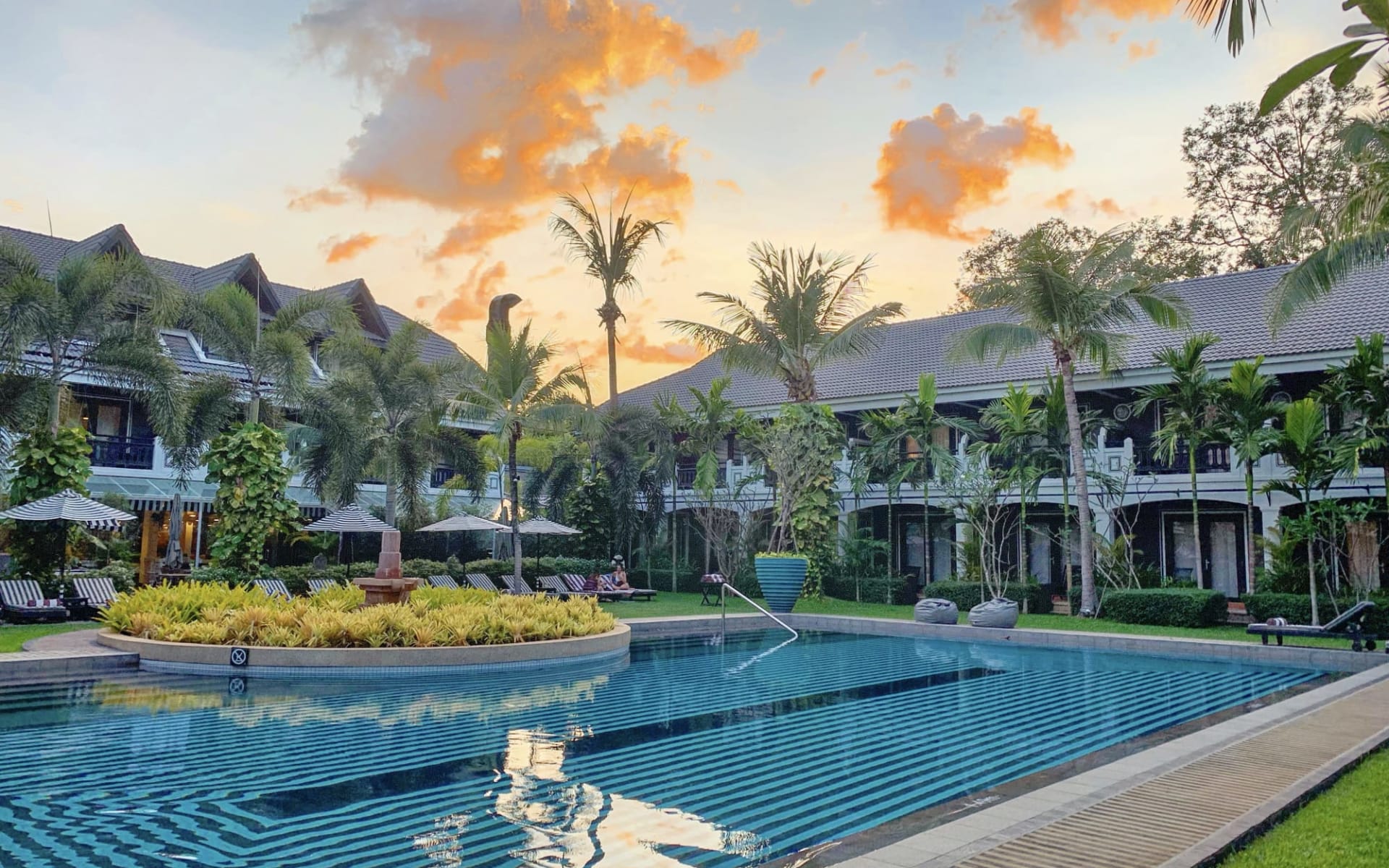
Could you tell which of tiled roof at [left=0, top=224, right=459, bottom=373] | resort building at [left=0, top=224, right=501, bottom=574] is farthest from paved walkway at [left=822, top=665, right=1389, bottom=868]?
tiled roof at [left=0, top=224, right=459, bottom=373]

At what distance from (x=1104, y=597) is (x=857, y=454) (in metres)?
8.44

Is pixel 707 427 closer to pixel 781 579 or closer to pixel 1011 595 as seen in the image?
pixel 781 579

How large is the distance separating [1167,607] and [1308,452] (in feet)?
13.4

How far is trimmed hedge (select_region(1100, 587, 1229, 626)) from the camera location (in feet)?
67.9

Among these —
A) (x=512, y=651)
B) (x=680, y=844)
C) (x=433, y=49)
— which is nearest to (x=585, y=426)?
(x=433, y=49)

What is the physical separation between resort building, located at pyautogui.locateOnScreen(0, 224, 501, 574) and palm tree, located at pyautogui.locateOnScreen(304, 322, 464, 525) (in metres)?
2.19

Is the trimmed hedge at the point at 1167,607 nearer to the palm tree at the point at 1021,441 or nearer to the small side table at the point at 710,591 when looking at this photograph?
the palm tree at the point at 1021,441

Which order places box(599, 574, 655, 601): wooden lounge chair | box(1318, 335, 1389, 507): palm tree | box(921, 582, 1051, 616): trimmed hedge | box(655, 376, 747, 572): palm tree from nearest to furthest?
box(1318, 335, 1389, 507): palm tree, box(921, 582, 1051, 616): trimmed hedge, box(599, 574, 655, 601): wooden lounge chair, box(655, 376, 747, 572): palm tree

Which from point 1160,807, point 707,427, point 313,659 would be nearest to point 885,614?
point 707,427

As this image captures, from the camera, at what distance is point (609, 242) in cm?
3400

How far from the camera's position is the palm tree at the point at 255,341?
2228 centimetres

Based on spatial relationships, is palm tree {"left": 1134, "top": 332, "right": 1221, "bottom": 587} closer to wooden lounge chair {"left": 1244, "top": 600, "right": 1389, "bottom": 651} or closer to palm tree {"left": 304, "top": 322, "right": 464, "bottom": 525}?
wooden lounge chair {"left": 1244, "top": 600, "right": 1389, "bottom": 651}

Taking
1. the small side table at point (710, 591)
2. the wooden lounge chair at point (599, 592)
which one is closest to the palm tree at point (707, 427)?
the small side table at point (710, 591)

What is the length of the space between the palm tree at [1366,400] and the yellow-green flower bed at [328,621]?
44.4ft
